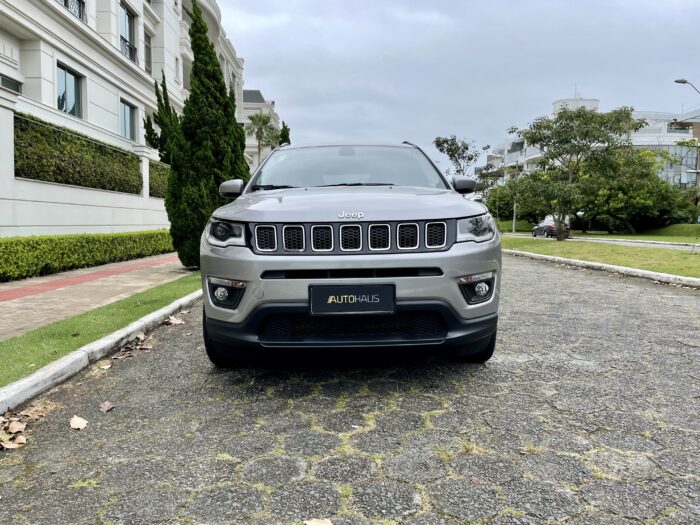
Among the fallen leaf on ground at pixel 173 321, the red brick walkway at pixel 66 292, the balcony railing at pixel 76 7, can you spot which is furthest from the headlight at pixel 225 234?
the balcony railing at pixel 76 7

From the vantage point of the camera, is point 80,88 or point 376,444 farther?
point 80,88

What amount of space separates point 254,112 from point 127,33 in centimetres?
4470

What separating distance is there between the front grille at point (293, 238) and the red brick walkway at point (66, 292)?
3.27 meters

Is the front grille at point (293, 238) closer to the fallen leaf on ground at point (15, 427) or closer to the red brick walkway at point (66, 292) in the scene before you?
the fallen leaf on ground at point (15, 427)

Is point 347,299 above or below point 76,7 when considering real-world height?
below

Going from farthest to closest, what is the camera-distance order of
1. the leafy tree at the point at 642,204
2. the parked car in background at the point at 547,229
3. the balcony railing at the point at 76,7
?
the leafy tree at the point at 642,204
the parked car in background at the point at 547,229
the balcony railing at the point at 76,7

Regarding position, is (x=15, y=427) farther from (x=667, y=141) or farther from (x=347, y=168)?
(x=667, y=141)

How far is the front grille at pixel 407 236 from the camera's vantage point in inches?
121

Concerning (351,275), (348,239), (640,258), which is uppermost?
(348,239)

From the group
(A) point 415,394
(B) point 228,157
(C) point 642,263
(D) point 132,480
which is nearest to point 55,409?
(D) point 132,480

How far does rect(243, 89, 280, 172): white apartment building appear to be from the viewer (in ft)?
190

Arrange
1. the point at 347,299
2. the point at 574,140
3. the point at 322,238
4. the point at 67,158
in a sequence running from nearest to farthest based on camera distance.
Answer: the point at 347,299, the point at 322,238, the point at 67,158, the point at 574,140

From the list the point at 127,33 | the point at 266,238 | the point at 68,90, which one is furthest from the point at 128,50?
the point at 266,238

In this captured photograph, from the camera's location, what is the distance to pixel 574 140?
19969 mm
